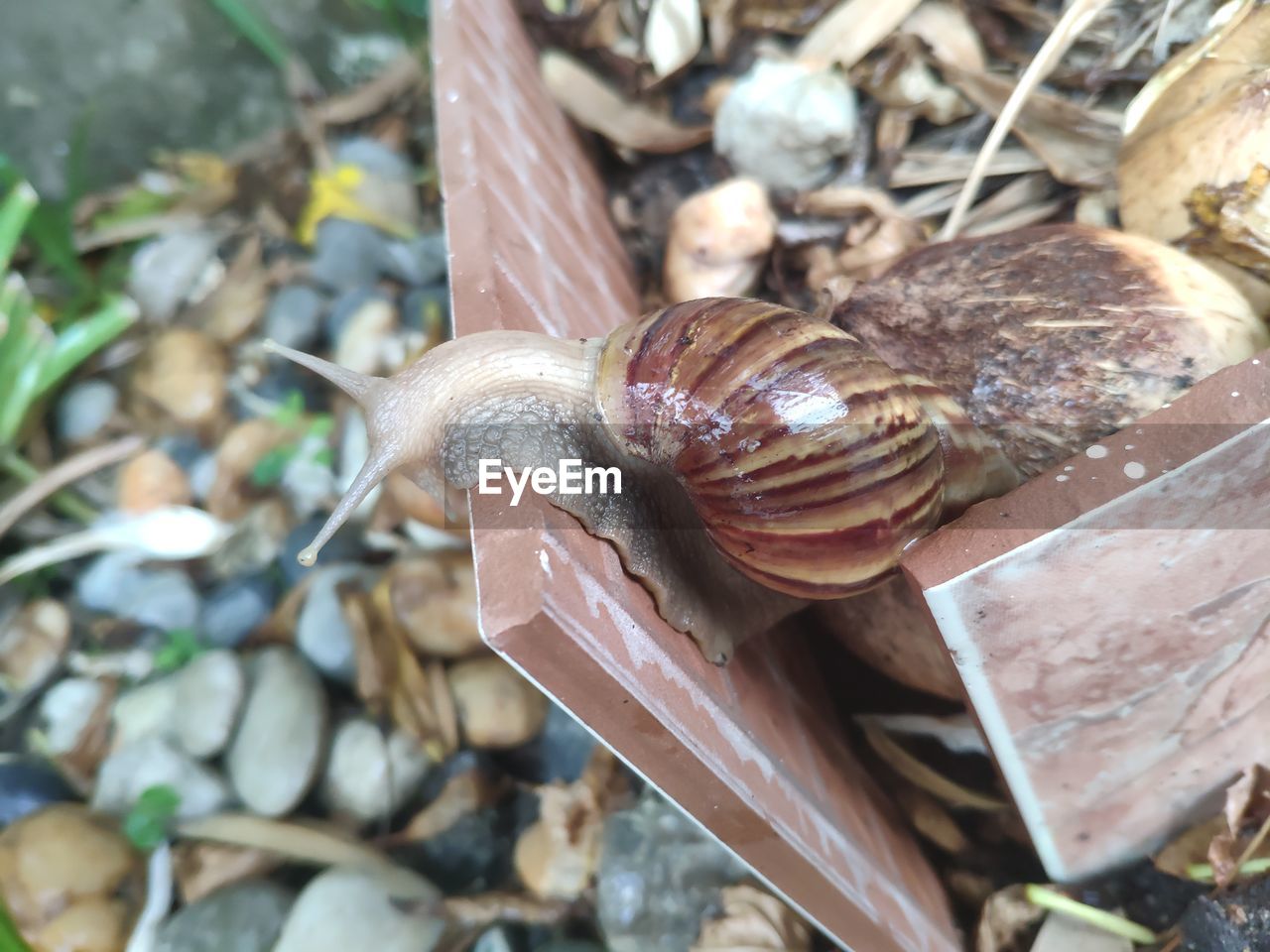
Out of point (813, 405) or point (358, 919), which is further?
point (358, 919)

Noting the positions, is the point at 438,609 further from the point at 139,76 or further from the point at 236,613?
the point at 139,76

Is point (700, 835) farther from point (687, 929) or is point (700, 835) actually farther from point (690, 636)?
point (690, 636)

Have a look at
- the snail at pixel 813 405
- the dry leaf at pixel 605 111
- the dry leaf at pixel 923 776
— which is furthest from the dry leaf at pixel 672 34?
the dry leaf at pixel 923 776

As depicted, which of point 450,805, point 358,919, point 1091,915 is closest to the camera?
point 1091,915

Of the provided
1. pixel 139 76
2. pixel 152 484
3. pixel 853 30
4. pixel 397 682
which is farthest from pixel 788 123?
pixel 139 76

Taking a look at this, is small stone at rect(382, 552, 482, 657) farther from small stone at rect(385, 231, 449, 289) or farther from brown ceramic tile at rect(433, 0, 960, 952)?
small stone at rect(385, 231, 449, 289)

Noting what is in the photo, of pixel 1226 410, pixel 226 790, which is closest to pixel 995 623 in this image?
pixel 1226 410

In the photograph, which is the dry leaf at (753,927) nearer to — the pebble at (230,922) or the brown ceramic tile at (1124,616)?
the brown ceramic tile at (1124,616)
